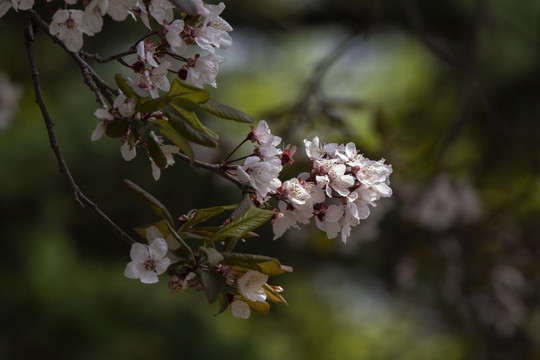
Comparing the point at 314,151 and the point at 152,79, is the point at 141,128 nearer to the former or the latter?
the point at 152,79

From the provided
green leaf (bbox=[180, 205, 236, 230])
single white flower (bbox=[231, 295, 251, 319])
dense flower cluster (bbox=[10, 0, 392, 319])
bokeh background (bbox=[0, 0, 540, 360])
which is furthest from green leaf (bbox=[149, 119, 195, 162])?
bokeh background (bbox=[0, 0, 540, 360])

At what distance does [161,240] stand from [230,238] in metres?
0.11

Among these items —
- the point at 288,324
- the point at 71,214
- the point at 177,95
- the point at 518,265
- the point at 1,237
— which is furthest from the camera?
the point at 288,324

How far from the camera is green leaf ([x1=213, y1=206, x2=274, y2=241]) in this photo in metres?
0.82

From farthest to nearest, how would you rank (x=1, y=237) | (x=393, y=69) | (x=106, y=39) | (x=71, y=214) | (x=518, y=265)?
(x=393, y=69) < (x=71, y=214) < (x=1, y=237) < (x=106, y=39) < (x=518, y=265)

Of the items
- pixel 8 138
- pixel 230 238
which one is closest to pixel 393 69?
pixel 8 138

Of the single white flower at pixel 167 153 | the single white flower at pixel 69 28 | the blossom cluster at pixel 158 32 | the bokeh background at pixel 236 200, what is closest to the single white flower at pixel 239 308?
the single white flower at pixel 167 153

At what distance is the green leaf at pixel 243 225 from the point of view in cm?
82

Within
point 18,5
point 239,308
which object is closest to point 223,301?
point 239,308

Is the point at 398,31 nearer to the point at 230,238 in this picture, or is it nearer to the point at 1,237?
the point at 1,237

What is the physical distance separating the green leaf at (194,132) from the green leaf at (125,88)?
6 centimetres

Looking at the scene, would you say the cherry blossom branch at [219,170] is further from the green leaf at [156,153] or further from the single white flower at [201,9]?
the single white flower at [201,9]

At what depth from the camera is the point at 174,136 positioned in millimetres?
811

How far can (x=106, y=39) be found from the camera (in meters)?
3.99
